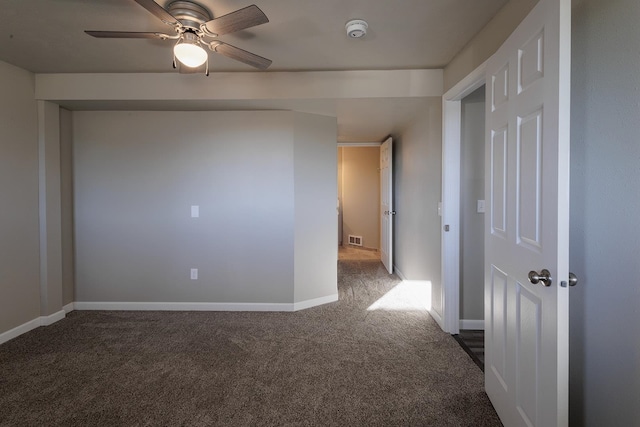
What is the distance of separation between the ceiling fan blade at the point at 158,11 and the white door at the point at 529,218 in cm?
176

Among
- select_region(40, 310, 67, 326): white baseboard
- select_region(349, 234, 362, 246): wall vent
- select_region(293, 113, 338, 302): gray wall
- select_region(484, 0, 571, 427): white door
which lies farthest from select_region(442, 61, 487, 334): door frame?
select_region(349, 234, 362, 246): wall vent

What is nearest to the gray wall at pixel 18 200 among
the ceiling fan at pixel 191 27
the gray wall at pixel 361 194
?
the ceiling fan at pixel 191 27

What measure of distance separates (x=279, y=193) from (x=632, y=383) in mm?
2826

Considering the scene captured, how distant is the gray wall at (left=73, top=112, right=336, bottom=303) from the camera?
335 cm

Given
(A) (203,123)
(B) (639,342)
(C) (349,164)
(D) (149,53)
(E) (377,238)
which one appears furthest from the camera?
(C) (349,164)

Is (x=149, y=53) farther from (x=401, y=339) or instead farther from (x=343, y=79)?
(x=401, y=339)

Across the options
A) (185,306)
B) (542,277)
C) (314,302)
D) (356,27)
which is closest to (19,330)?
(185,306)

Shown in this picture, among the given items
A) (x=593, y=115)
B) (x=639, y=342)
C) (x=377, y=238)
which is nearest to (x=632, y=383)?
(x=639, y=342)

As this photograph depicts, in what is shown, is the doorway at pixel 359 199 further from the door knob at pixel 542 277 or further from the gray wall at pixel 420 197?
the door knob at pixel 542 277

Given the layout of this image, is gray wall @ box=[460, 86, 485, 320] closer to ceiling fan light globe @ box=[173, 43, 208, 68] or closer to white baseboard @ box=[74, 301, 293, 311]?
white baseboard @ box=[74, 301, 293, 311]

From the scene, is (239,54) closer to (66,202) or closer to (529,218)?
(529,218)

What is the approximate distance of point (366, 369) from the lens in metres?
2.25

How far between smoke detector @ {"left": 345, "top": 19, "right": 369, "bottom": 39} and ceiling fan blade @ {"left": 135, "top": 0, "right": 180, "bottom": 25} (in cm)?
106

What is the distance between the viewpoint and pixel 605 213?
1229mm
